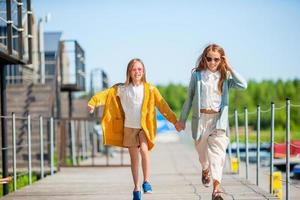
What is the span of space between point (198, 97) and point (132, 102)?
695 millimetres

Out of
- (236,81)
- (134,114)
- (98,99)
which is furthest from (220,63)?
(98,99)

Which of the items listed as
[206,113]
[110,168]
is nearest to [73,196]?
[206,113]

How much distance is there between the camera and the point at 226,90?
6.20 metres

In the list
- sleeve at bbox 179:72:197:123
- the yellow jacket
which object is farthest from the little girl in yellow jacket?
sleeve at bbox 179:72:197:123

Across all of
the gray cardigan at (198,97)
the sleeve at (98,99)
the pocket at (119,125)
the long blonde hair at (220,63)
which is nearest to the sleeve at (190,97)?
the gray cardigan at (198,97)

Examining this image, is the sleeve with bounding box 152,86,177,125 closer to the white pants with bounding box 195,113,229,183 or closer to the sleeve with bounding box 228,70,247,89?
the white pants with bounding box 195,113,229,183

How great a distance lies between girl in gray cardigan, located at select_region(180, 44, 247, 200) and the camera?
6.13 metres

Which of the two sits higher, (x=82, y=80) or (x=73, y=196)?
(x=82, y=80)

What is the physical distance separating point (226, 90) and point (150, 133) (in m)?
0.87

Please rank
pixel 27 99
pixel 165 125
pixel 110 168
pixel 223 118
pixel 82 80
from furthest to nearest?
pixel 82 80 < pixel 165 125 < pixel 27 99 < pixel 110 168 < pixel 223 118

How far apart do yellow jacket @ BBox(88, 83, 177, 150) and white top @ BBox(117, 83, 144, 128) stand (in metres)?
0.06

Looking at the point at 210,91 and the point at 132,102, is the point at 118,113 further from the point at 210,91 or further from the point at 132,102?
the point at 210,91

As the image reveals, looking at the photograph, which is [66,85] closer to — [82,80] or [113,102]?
[82,80]

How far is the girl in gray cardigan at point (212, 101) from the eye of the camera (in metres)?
6.13
